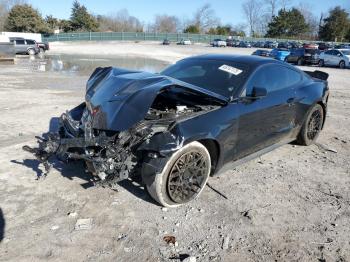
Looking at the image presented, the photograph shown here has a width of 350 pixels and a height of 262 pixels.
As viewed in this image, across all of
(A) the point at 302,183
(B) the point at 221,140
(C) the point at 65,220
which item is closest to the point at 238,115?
(B) the point at 221,140

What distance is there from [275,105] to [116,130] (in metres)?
2.54

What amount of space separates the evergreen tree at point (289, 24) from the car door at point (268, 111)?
90746 millimetres

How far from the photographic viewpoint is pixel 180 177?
414cm

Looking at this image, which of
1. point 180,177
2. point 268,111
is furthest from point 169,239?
point 268,111

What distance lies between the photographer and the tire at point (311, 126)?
631 cm

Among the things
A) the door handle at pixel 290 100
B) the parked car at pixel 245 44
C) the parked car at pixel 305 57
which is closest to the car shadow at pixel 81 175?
the door handle at pixel 290 100

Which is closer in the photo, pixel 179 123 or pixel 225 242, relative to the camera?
pixel 225 242

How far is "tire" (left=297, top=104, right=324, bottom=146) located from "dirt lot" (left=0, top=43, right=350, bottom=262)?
0.50m

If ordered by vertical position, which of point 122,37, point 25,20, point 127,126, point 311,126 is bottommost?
point 311,126

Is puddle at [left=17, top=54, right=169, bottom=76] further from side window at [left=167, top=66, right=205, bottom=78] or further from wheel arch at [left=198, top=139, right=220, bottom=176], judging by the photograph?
wheel arch at [left=198, top=139, right=220, bottom=176]

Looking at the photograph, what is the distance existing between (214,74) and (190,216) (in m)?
2.13

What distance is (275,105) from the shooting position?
5289 millimetres

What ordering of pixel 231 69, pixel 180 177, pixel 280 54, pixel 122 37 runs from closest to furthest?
pixel 180 177
pixel 231 69
pixel 280 54
pixel 122 37

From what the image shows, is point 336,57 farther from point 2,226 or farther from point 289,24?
point 289,24
